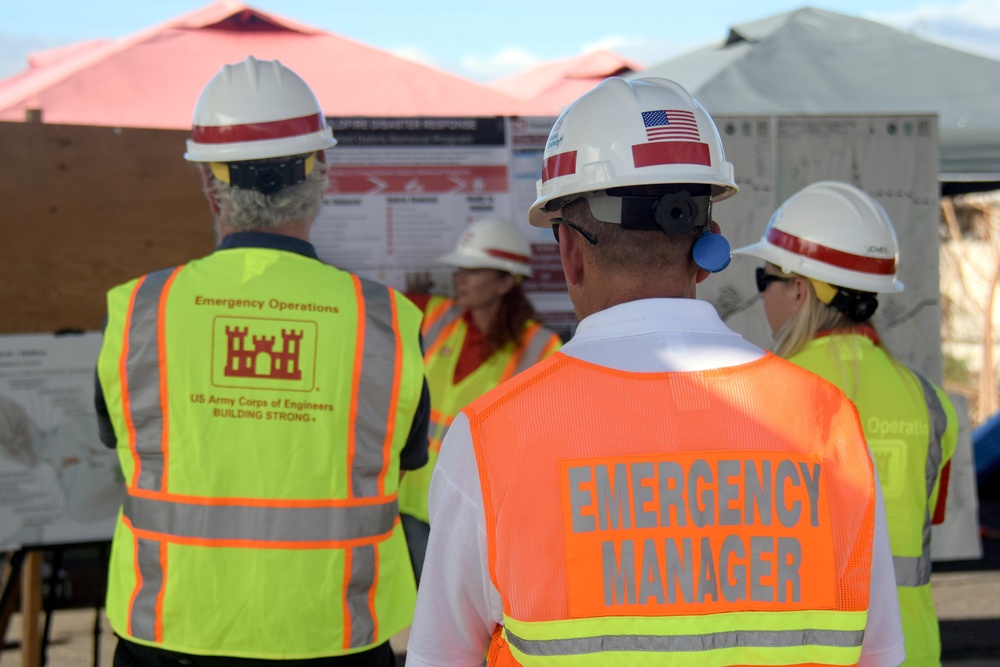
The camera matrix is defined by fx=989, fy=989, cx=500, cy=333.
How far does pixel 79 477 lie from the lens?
3865 millimetres

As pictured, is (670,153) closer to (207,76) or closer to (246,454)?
(246,454)

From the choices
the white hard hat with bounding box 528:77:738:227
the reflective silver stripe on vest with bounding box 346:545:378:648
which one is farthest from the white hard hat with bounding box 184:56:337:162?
the white hard hat with bounding box 528:77:738:227

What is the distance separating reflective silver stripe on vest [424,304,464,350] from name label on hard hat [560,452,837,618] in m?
3.27

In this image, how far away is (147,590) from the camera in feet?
7.23

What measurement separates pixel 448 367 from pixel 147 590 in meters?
2.39

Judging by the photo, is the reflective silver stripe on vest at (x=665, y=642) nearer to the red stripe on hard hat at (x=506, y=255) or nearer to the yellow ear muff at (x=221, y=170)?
the yellow ear muff at (x=221, y=170)

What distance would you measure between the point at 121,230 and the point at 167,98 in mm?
2192

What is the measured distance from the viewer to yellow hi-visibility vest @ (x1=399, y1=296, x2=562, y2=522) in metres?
4.37

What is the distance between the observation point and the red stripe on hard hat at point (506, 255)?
14.3 ft

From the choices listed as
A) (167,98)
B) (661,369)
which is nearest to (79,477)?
(167,98)

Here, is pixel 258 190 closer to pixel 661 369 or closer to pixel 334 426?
pixel 334 426

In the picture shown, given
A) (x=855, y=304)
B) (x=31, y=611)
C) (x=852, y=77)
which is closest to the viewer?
(x=855, y=304)

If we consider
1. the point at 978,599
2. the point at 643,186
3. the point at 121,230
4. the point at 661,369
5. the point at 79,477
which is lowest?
the point at 978,599

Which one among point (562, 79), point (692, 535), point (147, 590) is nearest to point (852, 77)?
point (562, 79)
